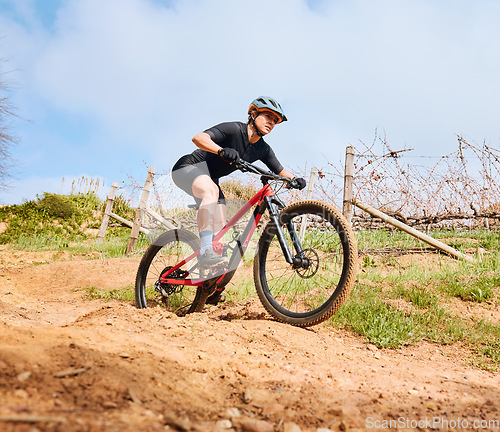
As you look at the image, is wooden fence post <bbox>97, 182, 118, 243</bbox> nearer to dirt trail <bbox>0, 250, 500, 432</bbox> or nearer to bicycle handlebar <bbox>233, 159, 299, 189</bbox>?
dirt trail <bbox>0, 250, 500, 432</bbox>

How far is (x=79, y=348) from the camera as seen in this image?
216 centimetres

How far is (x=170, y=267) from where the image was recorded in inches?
193

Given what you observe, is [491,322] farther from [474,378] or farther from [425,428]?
[425,428]

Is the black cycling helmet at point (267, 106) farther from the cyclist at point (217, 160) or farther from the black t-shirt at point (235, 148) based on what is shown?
the black t-shirt at point (235, 148)

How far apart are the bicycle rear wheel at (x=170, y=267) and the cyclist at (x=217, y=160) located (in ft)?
A: 1.81

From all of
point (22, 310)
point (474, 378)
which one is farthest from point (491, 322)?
point (22, 310)

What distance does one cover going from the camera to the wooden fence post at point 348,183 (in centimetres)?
727

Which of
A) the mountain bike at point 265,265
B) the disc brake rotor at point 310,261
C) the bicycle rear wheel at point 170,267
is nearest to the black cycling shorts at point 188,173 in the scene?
the mountain bike at point 265,265

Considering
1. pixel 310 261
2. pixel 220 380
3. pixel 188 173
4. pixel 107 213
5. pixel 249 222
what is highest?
pixel 188 173

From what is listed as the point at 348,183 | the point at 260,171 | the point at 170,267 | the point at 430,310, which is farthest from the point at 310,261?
the point at 348,183

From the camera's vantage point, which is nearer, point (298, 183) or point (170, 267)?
point (298, 183)

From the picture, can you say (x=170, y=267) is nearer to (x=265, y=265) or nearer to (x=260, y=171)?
(x=265, y=265)

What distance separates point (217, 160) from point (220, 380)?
254 centimetres

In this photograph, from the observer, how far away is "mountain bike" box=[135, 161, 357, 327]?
355 cm
